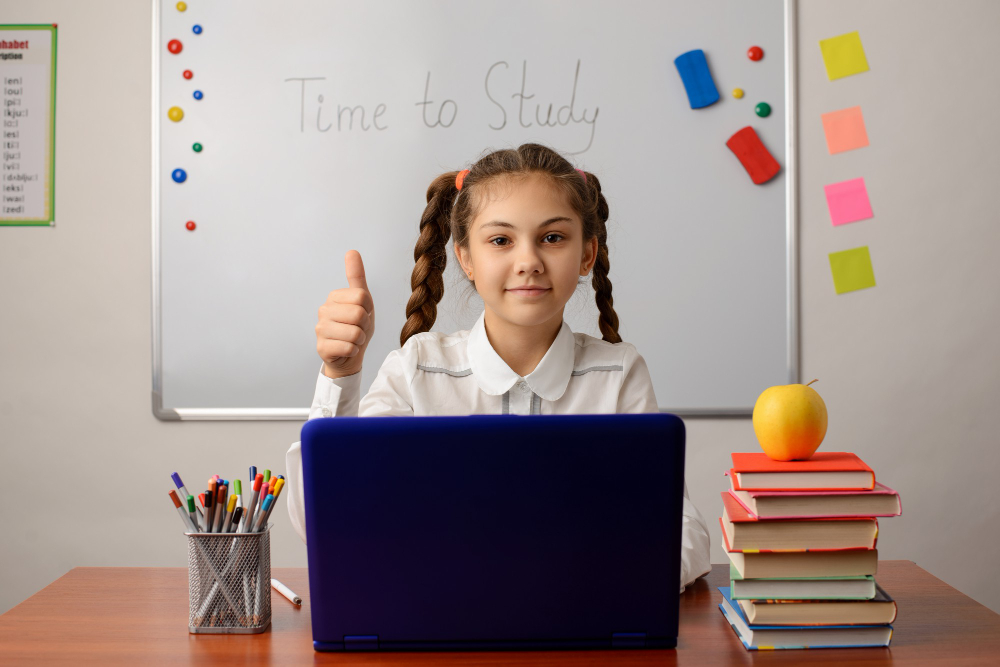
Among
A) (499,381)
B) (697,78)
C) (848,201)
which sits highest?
(697,78)

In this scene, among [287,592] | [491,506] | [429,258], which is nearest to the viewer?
[491,506]

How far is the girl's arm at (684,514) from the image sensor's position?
0.95 m

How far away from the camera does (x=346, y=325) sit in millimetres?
976

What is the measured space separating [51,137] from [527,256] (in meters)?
1.72

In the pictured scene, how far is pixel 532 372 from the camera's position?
1250 millimetres

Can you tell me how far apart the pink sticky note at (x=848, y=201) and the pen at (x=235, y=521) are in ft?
6.04

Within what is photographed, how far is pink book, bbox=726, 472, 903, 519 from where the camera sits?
0.72 m

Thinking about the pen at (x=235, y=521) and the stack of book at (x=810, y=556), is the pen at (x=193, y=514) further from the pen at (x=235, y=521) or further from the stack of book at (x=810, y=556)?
the stack of book at (x=810, y=556)

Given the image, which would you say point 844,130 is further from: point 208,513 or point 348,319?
point 208,513

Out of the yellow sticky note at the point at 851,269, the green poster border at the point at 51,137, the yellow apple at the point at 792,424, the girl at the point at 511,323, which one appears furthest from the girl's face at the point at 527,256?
the green poster border at the point at 51,137

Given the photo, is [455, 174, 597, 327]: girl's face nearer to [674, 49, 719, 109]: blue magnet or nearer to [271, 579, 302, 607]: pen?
[271, 579, 302, 607]: pen

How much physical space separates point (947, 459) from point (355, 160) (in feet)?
5.91

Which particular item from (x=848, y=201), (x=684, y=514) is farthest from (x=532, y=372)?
(x=848, y=201)

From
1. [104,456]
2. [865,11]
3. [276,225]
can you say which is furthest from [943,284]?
[104,456]
